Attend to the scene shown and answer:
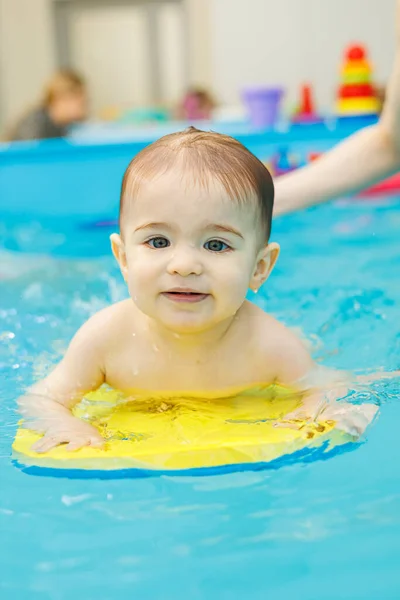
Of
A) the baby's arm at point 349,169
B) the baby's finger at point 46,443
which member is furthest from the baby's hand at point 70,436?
the baby's arm at point 349,169

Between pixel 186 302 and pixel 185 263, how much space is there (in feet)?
0.32

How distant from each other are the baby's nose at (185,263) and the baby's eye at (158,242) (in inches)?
1.4

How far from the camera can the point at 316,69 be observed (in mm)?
9992

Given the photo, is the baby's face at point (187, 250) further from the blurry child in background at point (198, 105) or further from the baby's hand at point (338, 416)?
the blurry child in background at point (198, 105)

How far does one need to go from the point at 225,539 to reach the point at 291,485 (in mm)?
214

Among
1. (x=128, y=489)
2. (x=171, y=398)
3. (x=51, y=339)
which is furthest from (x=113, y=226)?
(x=128, y=489)

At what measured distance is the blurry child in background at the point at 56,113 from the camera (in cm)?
637

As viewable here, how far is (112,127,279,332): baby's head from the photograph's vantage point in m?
1.62

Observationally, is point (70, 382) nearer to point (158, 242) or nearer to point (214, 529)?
point (158, 242)

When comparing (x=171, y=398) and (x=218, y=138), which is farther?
(x=171, y=398)

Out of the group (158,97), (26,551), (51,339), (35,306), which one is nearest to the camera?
(26,551)

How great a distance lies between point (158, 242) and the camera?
1.65m

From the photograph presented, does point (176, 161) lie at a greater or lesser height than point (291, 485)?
greater

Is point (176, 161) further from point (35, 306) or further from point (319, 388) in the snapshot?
point (35, 306)
